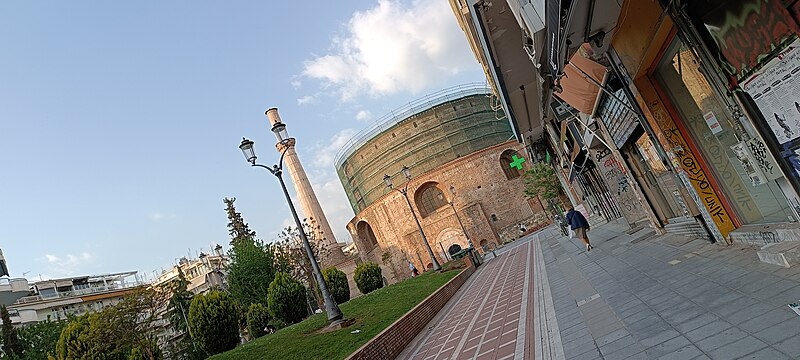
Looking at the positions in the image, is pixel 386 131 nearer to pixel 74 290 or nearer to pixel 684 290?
pixel 74 290

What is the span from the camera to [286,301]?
20875 millimetres

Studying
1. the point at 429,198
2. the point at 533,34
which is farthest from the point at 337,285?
the point at 429,198

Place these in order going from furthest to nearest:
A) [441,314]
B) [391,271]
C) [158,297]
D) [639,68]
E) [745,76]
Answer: [391,271], [158,297], [441,314], [639,68], [745,76]

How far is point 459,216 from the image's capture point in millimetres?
47969

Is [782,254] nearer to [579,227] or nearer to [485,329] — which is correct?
[485,329]

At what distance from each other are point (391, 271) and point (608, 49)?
4549 centimetres

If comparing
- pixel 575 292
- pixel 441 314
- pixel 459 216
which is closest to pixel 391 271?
pixel 459 216

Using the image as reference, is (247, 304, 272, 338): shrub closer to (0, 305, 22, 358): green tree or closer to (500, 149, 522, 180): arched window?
(0, 305, 22, 358): green tree

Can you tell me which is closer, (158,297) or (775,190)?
(775,190)

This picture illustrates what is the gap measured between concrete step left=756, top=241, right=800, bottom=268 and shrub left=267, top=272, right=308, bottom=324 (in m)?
18.3

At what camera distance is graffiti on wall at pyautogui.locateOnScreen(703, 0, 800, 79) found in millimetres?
3985

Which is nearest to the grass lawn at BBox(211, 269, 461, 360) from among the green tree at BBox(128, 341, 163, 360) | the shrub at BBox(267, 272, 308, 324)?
the green tree at BBox(128, 341, 163, 360)

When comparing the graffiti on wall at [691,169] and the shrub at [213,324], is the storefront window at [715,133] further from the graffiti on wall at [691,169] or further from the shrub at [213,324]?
the shrub at [213,324]

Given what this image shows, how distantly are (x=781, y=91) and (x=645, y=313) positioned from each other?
255 cm
